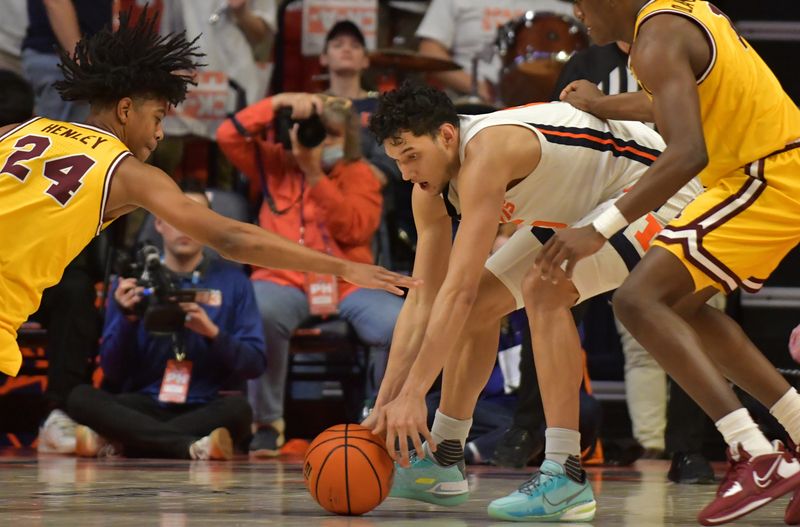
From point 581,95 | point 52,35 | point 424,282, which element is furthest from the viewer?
point 52,35

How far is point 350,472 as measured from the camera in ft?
12.3

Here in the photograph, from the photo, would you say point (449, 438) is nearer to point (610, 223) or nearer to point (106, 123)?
point (610, 223)

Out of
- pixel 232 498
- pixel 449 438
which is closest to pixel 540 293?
pixel 449 438

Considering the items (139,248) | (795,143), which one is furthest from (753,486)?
(139,248)

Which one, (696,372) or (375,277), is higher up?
(375,277)

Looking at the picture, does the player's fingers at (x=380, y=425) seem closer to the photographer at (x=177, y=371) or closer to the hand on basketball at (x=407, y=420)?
the hand on basketball at (x=407, y=420)

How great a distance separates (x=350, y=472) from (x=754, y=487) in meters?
1.11

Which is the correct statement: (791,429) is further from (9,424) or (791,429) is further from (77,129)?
(9,424)

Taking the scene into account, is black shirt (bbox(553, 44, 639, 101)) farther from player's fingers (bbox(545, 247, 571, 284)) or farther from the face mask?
player's fingers (bbox(545, 247, 571, 284))

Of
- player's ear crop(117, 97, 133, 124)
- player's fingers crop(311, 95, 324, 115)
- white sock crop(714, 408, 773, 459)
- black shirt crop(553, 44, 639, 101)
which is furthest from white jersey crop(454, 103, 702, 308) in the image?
player's fingers crop(311, 95, 324, 115)

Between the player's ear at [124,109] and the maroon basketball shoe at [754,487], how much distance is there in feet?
6.54

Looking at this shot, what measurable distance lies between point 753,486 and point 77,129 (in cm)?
211

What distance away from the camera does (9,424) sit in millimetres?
7379

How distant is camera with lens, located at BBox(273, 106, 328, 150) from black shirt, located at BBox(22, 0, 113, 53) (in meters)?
1.20
